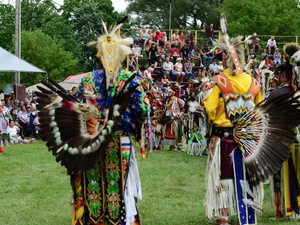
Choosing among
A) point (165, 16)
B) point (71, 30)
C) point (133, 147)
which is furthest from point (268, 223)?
point (165, 16)

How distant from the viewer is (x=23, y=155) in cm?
1356

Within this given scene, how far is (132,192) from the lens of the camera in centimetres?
522

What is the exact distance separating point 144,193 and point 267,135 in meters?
2.66

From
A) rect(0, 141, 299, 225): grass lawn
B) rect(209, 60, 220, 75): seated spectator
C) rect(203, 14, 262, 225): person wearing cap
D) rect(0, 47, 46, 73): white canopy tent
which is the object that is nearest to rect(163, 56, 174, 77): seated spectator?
rect(209, 60, 220, 75): seated spectator

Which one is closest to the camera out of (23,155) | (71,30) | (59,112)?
(59,112)

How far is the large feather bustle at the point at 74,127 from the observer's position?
4895 millimetres

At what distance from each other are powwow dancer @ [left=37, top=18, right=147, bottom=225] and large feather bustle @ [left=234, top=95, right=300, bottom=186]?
0.99m

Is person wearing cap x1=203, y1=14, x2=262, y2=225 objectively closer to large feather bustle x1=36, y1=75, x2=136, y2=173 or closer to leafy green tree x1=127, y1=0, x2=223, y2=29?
large feather bustle x1=36, y1=75, x2=136, y2=173

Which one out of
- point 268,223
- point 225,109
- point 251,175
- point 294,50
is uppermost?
point 294,50

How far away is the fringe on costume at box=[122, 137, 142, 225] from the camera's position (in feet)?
16.9

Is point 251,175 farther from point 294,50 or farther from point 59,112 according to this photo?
point 59,112

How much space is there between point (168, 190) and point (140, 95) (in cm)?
325

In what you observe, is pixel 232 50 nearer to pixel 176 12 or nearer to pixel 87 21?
pixel 87 21

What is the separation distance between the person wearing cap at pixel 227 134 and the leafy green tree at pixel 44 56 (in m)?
34.7
